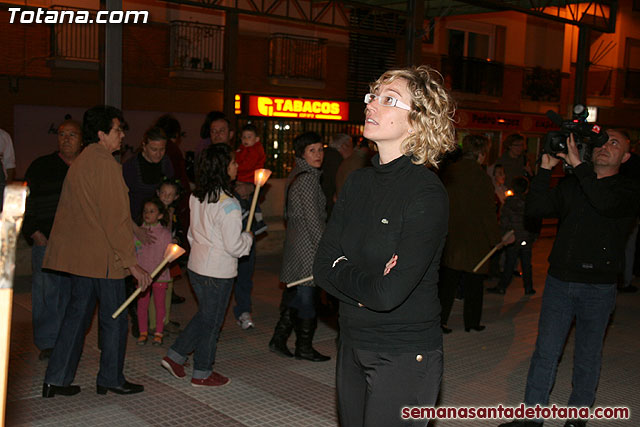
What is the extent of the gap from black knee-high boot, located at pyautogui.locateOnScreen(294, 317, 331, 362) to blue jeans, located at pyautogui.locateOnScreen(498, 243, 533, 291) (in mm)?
4182

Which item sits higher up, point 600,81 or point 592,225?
point 600,81

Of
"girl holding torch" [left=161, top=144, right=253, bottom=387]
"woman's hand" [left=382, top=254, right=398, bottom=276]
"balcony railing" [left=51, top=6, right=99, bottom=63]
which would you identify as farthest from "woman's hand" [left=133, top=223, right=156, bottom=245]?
"balcony railing" [left=51, top=6, right=99, bottom=63]

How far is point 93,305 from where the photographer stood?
5449 millimetres

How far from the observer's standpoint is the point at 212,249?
5.67m

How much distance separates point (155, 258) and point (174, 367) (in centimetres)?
134

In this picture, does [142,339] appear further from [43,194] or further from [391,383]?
[391,383]

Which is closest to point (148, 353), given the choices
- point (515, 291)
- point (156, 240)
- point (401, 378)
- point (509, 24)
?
point (156, 240)

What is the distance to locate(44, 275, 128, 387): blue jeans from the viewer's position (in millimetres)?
5301

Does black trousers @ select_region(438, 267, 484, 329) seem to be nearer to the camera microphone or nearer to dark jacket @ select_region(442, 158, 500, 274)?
dark jacket @ select_region(442, 158, 500, 274)

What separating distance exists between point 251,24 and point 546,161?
16.8m

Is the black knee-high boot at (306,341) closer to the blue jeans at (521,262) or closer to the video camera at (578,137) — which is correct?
the video camera at (578,137)

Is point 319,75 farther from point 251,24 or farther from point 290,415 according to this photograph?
point 290,415

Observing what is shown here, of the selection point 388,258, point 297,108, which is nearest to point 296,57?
point 297,108

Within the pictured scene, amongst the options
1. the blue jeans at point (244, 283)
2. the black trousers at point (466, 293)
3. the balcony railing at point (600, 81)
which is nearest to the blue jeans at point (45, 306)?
the blue jeans at point (244, 283)
